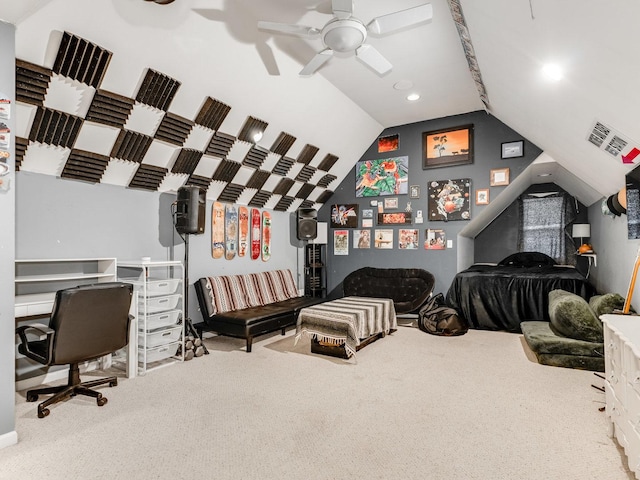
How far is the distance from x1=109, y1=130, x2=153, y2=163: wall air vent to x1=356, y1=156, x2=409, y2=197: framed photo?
3668 millimetres

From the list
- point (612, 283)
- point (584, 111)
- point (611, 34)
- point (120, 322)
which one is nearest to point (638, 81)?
point (611, 34)

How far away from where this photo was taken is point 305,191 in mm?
5949

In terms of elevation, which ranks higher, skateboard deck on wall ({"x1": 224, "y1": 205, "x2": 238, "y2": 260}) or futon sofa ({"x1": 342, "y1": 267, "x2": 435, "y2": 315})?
skateboard deck on wall ({"x1": 224, "y1": 205, "x2": 238, "y2": 260})

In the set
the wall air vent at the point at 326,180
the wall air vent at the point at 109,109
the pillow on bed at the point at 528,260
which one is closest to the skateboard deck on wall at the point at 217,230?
the wall air vent at the point at 109,109

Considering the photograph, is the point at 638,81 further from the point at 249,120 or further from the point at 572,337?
the point at 249,120

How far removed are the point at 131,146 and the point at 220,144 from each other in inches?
38.1

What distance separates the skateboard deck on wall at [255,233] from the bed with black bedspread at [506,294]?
3.01 m

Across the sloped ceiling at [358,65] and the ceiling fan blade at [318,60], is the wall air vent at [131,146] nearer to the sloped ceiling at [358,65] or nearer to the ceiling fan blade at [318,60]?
the sloped ceiling at [358,65]

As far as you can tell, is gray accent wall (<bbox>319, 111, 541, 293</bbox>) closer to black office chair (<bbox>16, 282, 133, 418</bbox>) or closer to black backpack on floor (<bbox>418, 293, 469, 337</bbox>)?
black backpack on floor (<bbox>418, 293, 469, 337</bbox>)

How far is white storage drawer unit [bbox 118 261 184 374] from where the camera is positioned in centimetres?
338

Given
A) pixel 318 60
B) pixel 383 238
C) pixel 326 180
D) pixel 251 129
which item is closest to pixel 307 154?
pixel 326 180

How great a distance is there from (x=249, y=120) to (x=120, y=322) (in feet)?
8.42

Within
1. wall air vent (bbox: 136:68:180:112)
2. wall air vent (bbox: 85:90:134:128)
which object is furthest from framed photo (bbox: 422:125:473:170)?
wall air vent (bbox: 85:90:134:128)

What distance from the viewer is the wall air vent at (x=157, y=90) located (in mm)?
3061
